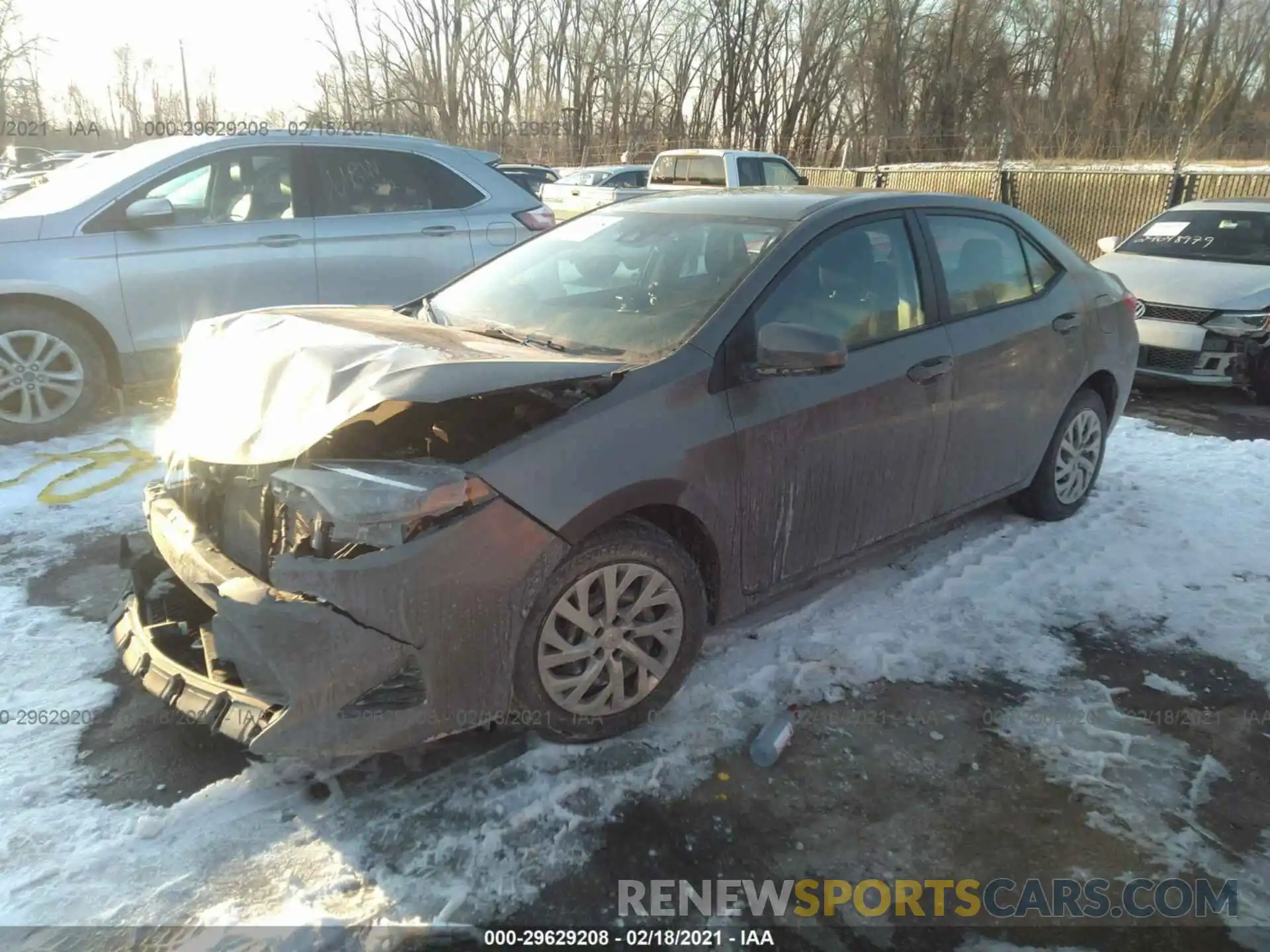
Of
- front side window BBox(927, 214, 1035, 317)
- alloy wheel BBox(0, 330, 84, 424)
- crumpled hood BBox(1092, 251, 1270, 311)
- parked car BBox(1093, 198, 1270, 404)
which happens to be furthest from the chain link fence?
alloy wheel BBox(0, 330, 84, 424)

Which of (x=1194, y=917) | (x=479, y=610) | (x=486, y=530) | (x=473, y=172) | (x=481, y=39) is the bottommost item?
(x=1194, y=917)

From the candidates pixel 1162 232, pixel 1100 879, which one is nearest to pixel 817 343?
pixel 1100 879

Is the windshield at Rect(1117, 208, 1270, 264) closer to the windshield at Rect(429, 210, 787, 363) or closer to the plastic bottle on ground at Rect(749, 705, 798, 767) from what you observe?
the windshield at Rect(429, 210, 787, 363)

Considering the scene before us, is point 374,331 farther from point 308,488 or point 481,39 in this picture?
point 481,39

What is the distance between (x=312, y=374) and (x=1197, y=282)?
794 centimetres

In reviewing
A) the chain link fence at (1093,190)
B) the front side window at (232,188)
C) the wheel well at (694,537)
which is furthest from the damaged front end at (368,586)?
the chain link fence at (1093,190)

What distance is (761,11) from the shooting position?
3612 cm

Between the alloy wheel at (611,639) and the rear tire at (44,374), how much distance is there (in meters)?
4.56

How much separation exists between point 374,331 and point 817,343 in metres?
1.49

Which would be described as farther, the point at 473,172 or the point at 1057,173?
the point at 1057,173

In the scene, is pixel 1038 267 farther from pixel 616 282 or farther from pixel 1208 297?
pixel 1208 297

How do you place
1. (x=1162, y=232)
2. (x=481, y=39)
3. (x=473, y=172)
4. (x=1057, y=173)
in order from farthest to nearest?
(x=481, y=39) < (x=1057, y=173) < (x=1162, y=232) < (x=473, y=172)

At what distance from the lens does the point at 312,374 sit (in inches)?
104

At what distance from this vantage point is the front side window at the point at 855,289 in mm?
3279
